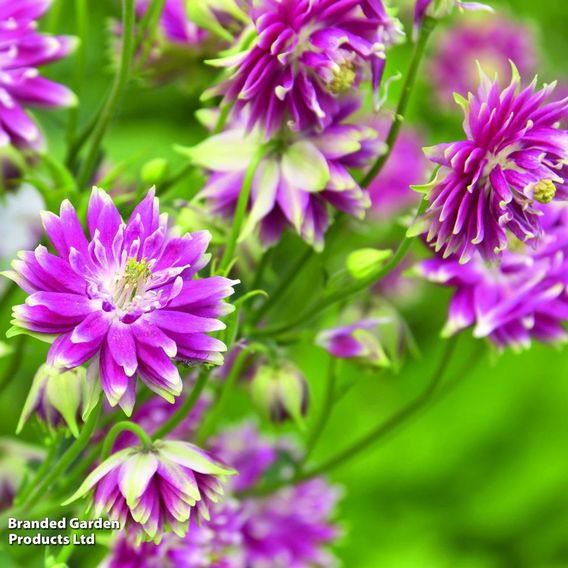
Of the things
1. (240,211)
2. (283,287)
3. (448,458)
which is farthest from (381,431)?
(448,458)

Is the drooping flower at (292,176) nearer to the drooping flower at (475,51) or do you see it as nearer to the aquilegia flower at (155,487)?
the aquilegia flower at (155,487)

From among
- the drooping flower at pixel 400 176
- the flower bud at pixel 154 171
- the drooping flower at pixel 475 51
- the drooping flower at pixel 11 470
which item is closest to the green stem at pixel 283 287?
the flower bud at pixel 154 171

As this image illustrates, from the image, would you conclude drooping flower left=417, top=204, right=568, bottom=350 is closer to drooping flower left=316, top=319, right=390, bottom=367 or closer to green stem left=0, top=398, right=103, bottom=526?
drooping flower left=316, top=319, right=390, bottom=367

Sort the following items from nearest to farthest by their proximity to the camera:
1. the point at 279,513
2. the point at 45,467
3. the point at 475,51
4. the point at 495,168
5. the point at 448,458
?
the point at 495,168, the point at 45,467, the point at 279,513, the point at 448,458, the point at 475,51

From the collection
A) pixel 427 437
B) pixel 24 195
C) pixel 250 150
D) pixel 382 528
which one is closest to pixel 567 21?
pixel 427 437

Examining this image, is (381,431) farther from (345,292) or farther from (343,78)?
(343,78)
